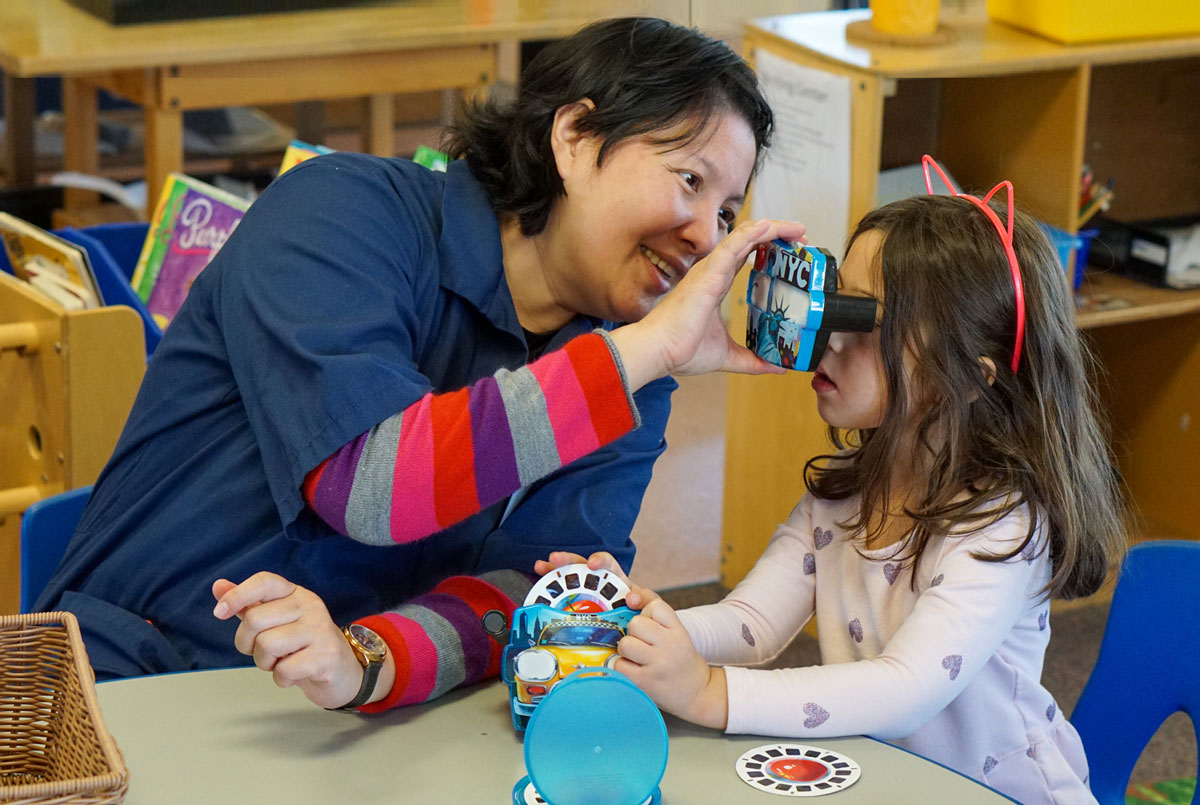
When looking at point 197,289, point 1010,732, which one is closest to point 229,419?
point 197,289

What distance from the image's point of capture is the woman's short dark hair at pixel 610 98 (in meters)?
1.22

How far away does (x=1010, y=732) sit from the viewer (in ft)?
3.91

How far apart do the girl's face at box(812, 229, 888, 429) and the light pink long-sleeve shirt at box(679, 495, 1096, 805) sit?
11cm

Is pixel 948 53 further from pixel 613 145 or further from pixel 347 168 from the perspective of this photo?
pixel 347 168

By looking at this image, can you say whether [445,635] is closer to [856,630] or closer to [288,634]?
[288,634]

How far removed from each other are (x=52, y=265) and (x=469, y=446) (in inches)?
44.4

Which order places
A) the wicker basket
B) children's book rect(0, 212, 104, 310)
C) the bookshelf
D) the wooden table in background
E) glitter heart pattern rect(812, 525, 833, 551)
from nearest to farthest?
the wicker basket → glitter heart pattern rect(812, 525, 833, 551) → children's book rect(0, 212, 104, 310) → the bookshelf → the wooden table in background

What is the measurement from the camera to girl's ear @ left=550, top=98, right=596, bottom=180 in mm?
1250

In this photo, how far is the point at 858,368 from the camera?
1222 millimetres

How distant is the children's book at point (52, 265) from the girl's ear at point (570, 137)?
81cm

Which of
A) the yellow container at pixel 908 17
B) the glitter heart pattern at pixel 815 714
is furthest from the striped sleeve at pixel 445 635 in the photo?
the yellow container at pixel 908 17

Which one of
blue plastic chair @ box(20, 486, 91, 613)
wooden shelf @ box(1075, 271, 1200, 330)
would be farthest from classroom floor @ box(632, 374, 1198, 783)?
blue plastic chair @ box(20, 486, 91, 613)

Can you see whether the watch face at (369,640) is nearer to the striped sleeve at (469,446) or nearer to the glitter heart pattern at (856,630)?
the striped sleeve at (469,446)

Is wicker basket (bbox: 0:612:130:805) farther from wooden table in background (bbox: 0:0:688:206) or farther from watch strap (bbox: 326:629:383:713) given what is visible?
wooden table in background (bbox: 0:0:688:206)
